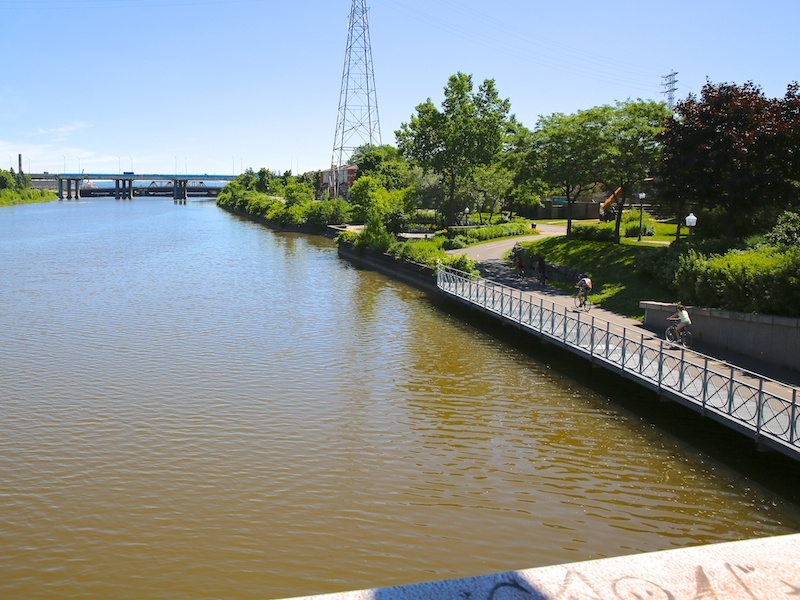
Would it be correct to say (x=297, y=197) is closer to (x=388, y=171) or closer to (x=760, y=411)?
(x=388, y=171)

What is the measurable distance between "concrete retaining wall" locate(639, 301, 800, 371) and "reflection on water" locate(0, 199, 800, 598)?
4.20 m

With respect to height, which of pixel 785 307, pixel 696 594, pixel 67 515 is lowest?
pixel 67 515

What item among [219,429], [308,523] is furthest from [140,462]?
[308,523]

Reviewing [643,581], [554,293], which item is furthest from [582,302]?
[643,581]

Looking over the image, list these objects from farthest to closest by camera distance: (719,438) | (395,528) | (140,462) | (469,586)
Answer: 1. (719,438)
2. (140,462)
3. (395,528)
4. (469,586)

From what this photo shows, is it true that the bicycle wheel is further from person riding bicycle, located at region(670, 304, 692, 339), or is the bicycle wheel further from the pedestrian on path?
the pedestrian on path

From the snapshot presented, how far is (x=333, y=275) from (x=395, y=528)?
33777mm

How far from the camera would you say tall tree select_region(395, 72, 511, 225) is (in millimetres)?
50875

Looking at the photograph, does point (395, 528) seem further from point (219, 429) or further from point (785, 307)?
point (785, 307)

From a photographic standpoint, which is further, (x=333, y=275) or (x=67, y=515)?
(x=333, y=275)

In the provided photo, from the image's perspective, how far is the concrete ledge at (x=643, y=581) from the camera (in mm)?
7352

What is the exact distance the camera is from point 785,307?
61.5 feet

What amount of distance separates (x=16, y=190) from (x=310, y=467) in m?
184

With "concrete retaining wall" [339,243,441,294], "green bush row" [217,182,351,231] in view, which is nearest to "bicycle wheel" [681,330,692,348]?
"concrete retaining wall" [339,243,441,294]
